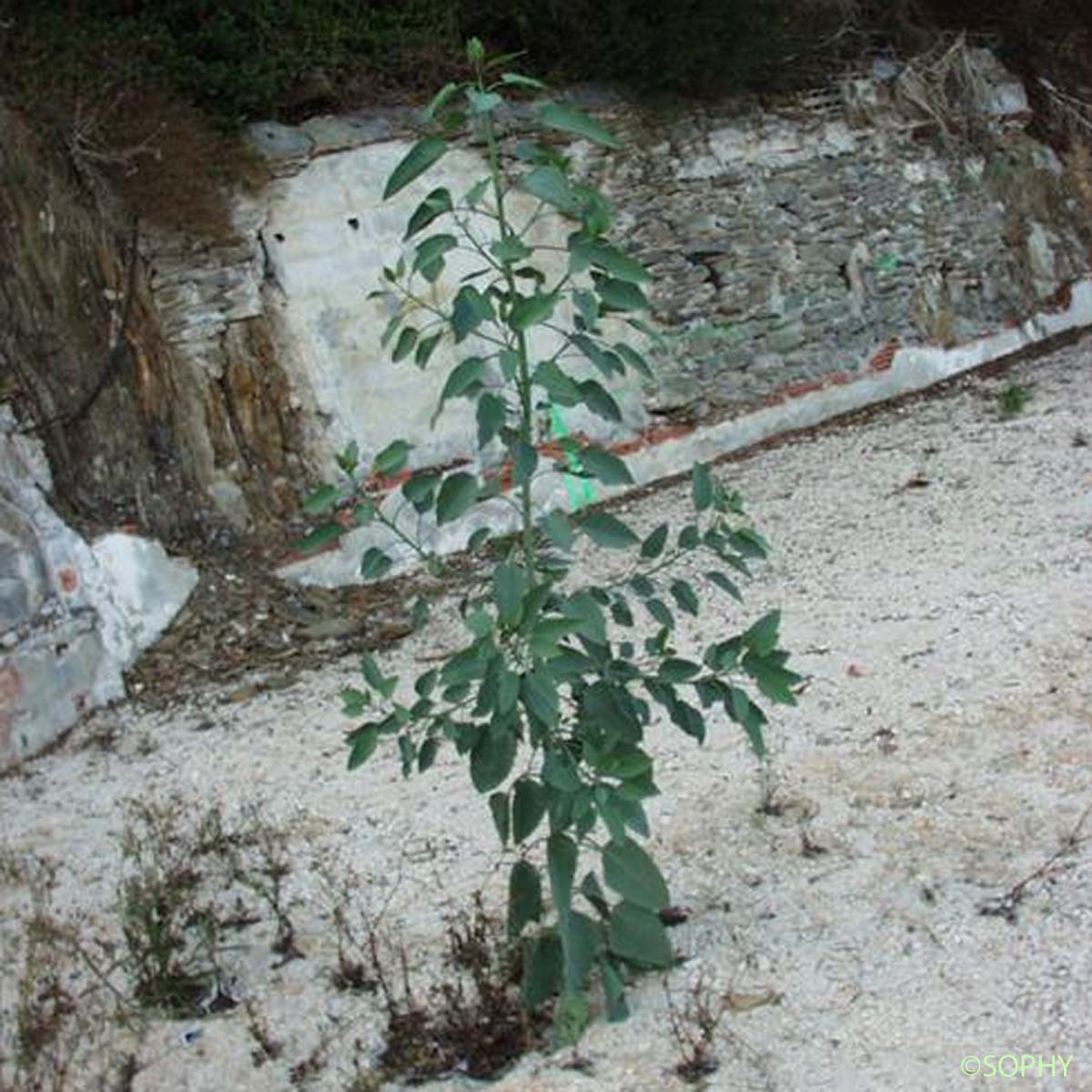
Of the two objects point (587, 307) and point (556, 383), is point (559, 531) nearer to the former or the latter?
point (556, 383)

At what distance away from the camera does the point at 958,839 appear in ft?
11.9

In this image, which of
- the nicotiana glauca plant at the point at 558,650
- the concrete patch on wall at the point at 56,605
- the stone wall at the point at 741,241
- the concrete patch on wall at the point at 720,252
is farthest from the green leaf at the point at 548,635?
the stone wall at the point at 741,241

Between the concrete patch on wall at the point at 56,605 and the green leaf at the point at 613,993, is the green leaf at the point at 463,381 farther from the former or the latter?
the concrete patch on wall at the point at 56,605

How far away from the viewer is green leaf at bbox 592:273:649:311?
2904 mm

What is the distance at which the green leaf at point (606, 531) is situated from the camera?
120 inches

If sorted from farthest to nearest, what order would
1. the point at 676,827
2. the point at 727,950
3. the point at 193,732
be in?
the point at 193,732
the point at 676,827
the point at 727,950

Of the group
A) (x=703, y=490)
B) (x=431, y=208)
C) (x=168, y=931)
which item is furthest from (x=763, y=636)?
(x=168, y=931)

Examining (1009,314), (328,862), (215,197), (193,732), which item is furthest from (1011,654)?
(1009,314)

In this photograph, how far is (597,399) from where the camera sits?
9.88 feet

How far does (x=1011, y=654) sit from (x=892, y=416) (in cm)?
340

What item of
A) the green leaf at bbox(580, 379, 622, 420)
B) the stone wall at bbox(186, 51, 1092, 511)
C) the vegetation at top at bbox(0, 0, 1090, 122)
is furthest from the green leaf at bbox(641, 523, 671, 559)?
the vegetation at top at bbox(0, 0, 1090, 122)

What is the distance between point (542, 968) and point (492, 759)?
428mm

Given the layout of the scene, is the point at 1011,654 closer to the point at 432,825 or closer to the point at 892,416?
the point at 432,825

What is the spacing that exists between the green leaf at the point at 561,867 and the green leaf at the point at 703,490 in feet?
2.25
